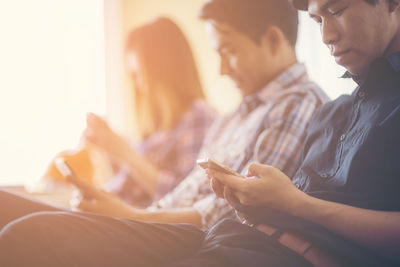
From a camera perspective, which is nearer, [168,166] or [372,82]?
[372,82]

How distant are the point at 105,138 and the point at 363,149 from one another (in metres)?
0.97

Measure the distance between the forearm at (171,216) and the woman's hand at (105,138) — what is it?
460 mm

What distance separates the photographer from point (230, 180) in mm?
663

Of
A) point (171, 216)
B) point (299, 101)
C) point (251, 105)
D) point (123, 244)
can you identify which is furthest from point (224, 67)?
point (123, 244)

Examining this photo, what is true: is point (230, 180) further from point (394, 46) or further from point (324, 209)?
point (394, 46)

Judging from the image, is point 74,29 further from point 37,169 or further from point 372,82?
point 372,82

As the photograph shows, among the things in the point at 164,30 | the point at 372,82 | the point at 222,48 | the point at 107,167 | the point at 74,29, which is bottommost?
the point at 107,167

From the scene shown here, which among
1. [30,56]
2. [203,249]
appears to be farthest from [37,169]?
[203,249]

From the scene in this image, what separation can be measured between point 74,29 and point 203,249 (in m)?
1.66

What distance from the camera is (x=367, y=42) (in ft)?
2.14

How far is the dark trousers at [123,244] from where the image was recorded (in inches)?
22.0

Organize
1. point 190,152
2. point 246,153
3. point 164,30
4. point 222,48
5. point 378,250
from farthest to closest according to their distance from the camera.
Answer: point 164,30
point 190,152
point 222,48
point 246,153
point 378,250

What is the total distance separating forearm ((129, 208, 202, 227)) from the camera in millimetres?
987

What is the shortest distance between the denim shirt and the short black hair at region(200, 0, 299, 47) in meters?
0.39
